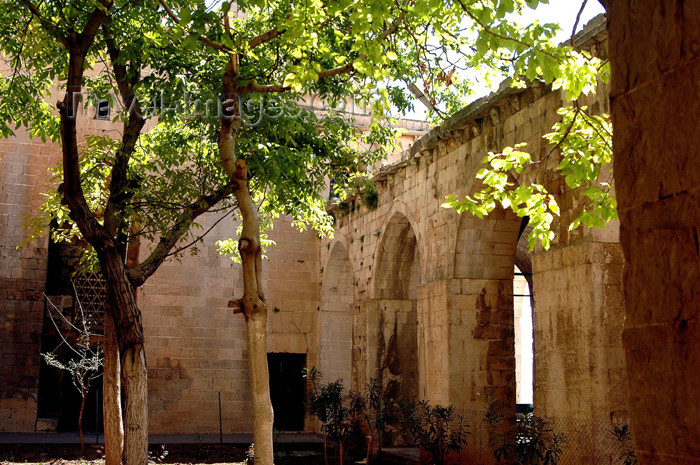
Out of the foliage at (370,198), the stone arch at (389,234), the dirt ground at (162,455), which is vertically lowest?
the dirt ground at (162,455)

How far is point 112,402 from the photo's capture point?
867 centimetres

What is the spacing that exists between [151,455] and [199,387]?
439 centimetres

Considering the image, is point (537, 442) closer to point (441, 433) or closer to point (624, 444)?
point (624, 444)

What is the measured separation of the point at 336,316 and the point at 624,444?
11.6 metres

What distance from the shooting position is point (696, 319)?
2.20 meters

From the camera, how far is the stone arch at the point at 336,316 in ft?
61.3

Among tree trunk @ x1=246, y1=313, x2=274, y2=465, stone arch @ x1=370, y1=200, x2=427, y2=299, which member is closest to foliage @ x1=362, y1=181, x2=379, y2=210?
stone arch @ x1=370, y1=200, x2=427, y2=299

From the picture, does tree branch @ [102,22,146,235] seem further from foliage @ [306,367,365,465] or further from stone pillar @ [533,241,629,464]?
stone pillar @ [533,241,629,464]

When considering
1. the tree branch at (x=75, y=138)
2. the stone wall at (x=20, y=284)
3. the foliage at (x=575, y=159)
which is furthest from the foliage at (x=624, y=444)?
the stone wall at (x=20, y=284)

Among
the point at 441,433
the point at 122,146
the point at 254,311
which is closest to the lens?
the point at 254,311

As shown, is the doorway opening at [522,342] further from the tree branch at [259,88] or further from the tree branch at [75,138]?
the tree branch at [75,138]

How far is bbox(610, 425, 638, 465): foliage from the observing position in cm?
761

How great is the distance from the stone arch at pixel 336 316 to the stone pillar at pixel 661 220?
16090mm

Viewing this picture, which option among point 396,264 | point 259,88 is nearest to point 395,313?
point 396,264
